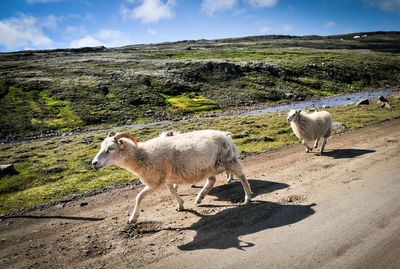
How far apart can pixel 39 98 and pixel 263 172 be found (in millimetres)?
45093

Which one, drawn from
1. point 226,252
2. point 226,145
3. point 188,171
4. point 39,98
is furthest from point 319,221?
point 39,98

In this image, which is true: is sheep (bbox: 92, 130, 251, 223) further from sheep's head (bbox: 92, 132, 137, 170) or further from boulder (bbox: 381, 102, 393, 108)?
boulder (bbox: 381, 102, 393, 108)

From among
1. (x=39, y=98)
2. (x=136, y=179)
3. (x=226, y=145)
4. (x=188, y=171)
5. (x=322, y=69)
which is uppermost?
(x=322, y=69)

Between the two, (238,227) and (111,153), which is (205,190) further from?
(111,153)

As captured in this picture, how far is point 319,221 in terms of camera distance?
7102 millimetres

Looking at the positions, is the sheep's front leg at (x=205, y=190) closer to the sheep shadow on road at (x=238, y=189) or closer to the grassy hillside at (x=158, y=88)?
the sheep shadow on road at (x=238, y=189)

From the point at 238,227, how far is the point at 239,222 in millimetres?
264

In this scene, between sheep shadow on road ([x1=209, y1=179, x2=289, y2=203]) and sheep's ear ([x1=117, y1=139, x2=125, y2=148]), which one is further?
sheep shadow on road ([x1=209, y1=179, x2=289, y2=203])

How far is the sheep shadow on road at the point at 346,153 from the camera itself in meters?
12.6

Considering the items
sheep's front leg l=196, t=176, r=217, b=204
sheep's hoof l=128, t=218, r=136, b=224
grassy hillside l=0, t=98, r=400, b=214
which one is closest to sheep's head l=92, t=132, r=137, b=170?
sheep's hoof l=128, t=218, r=136, b=224

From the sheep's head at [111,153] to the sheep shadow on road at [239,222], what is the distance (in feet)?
11.2

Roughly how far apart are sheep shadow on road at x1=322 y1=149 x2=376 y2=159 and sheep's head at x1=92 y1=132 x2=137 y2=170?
11201mm

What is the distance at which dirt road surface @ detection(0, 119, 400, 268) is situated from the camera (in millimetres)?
5992

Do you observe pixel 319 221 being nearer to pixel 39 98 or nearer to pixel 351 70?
pixel 39 98
